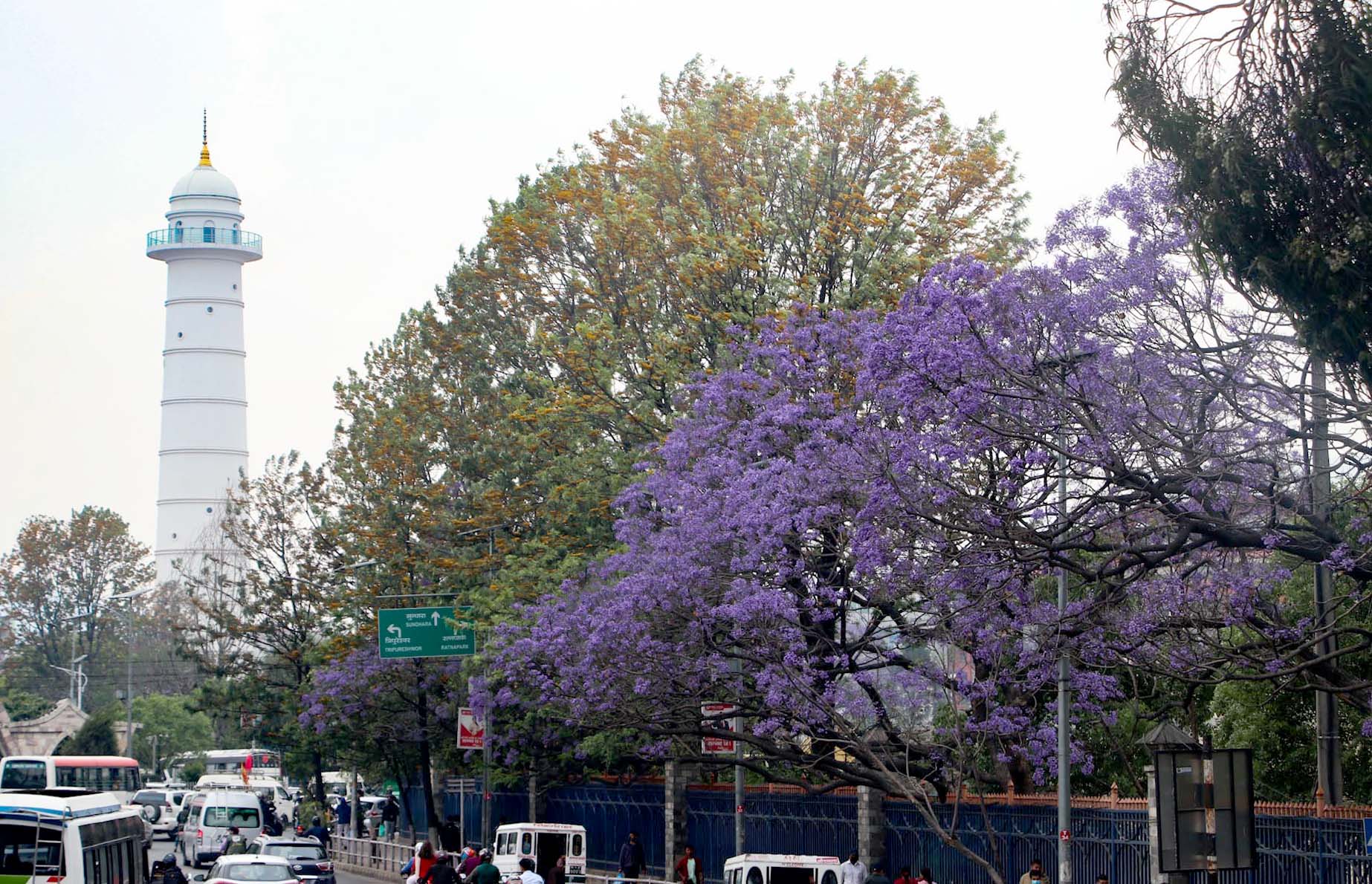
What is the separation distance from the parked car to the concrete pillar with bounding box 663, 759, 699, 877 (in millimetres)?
7459

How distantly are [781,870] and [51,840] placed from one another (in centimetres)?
1015

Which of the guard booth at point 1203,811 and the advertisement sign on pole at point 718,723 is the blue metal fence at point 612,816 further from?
the guard booth at point 1203,811

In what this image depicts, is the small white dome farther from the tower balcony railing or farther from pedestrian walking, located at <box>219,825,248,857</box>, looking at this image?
pedestrian walking, located at <box>219,825,248,857</box>

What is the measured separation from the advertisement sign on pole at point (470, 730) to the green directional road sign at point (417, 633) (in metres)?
2.38

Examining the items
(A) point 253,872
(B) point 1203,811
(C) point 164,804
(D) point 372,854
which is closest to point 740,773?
(A) point 253,872

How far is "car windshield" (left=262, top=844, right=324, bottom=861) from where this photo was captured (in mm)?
32750

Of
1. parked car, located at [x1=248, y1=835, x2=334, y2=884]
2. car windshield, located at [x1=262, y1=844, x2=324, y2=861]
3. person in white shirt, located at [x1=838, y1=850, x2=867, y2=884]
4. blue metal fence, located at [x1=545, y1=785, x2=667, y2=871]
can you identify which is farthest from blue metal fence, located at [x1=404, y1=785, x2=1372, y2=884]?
car windshield, located at [x1=262, y1=844, x2=324, y2=861]

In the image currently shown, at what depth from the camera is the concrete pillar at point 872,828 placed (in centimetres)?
2978

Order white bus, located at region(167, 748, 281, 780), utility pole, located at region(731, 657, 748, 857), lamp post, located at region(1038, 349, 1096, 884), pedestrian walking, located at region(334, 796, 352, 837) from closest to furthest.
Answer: lamp post, located at region(1038, 349, 1096, 884), utility pole, located at region(731, 657, 748, 857), pedestrian walking, located at region(334, 796, 352, 837), white bus, located at region(167, 748, 281, 780)

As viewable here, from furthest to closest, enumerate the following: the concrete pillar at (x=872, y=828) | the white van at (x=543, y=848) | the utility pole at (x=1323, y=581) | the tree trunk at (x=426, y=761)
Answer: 1. the tree trunk at (x=426, y=761)
2. the white van at (x=543, y=848)
3. the concrete pillar at (x=872, y=828)
4. the utility pole at (x=1323, y=581)

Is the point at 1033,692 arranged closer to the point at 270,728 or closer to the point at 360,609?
the point at 360,609

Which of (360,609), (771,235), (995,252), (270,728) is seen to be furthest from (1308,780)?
(270,728)

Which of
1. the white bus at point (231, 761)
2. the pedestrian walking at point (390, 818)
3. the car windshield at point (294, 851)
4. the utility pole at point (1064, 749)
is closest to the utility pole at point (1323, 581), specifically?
the utility pole at point (1064, 749)

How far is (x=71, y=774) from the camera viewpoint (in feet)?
148
